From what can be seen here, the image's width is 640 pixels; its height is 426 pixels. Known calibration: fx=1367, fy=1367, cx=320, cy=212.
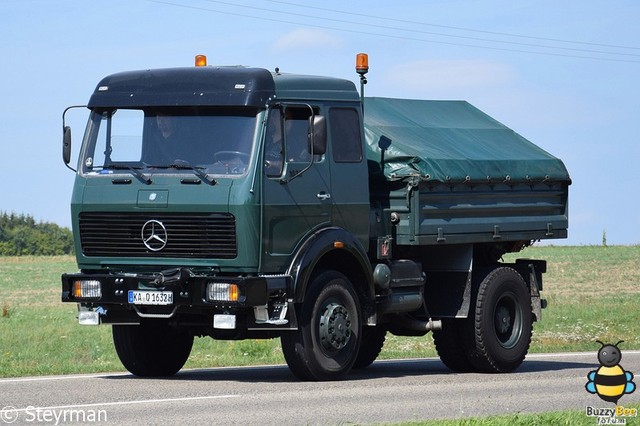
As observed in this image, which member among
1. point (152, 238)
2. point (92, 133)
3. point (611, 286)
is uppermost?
point (92, 133)

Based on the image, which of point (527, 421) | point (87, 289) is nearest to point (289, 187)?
point (87, 289)

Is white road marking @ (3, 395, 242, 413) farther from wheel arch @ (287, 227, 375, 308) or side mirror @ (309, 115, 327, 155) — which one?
side mirror @ (309, 115, 327, 155)

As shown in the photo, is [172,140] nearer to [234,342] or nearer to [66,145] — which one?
[66,145]

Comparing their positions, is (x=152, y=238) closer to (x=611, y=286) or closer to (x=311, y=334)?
(x=311, y=334)

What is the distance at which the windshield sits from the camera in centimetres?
1398

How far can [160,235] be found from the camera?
46.2 ft

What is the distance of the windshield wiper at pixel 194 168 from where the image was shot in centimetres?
1384

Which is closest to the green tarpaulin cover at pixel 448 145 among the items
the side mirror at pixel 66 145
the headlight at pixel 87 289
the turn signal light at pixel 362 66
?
the turn signal light at pixel 362 66

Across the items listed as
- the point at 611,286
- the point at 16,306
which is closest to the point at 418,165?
the point at 16,306

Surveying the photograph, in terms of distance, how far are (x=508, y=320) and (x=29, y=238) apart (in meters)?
A: 95.9

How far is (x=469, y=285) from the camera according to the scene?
16812 millimetres

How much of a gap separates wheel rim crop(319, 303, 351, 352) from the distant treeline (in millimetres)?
95171

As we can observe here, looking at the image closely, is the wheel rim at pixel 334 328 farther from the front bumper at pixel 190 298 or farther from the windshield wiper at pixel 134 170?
the windshield wiper at pixel 134 170

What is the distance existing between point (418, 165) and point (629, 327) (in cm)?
1321
